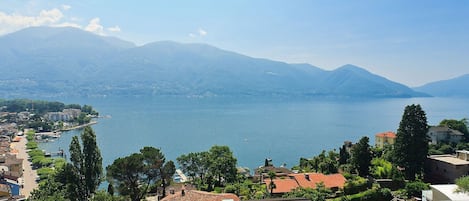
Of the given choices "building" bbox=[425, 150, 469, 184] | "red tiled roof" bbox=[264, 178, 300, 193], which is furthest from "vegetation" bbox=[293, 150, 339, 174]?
"building" bbox=[425, 150, 469, 184]

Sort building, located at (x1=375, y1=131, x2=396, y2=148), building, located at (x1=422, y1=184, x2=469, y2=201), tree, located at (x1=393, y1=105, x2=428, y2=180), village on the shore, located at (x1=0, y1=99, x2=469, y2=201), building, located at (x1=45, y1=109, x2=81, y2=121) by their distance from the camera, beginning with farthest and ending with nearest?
1. building, located at (x1=45, y1=109, x2=81, y2=121)
2. building, located at (x1=375, y1=131, x2=396, y2=148)
3. tree, located at (x1=393, y1=105, x2=428, y2=180)
4. village on the shore, located at (x1=0, y1=99, x2=469, y2=201)
5. building, located at (x1=422, y1=184, x2=469, y2=201)

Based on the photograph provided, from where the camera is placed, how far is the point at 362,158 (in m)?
22.6

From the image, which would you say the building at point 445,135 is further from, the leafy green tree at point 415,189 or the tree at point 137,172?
the tree at point 137,172

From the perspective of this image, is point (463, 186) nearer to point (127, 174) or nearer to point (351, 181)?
point (351, 181)

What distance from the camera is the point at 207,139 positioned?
67.4 m

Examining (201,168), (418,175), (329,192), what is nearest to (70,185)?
(201,168)

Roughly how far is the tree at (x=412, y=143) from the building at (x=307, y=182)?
157 inches

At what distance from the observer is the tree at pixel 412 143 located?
21.7 m

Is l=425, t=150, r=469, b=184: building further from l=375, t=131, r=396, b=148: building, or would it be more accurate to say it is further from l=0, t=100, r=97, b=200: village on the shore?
l=0, t=100, r=97, b=200: village on the shore

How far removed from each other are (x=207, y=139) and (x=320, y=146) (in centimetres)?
2094

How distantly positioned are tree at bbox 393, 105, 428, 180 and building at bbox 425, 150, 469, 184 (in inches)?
23.8

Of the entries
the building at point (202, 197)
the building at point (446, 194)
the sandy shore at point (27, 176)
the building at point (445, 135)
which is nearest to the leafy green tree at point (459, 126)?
the building at point (445, 135)

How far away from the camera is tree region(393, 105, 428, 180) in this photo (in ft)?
71.1

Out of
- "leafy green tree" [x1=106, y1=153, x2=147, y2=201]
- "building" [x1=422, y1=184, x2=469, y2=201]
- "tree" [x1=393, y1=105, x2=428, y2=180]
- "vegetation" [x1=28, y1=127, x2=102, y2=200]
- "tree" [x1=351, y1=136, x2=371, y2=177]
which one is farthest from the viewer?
"tree" [x1=351, y1=136, x2=371, y2=177]
